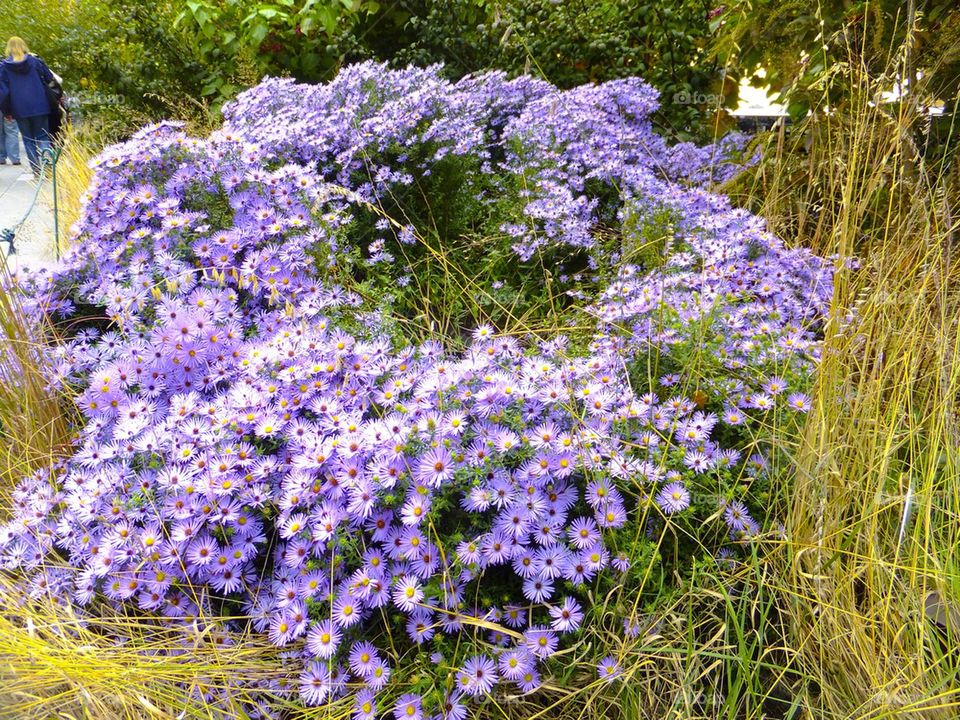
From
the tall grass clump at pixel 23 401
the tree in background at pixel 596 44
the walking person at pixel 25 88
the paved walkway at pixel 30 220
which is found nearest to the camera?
the tall grass clump at pixel 23 401

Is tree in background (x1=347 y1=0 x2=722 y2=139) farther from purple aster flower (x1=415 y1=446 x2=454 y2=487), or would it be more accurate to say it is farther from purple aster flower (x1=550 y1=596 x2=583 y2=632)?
purple aster flower (x1=550 y1=596 x2=583 y2=632)

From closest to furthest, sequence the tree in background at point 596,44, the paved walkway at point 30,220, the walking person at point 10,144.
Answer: the paved walkway at point 30,220
the tree in background at point 596,44
the walking person at point 10,144

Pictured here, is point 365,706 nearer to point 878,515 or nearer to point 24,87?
point 878,515

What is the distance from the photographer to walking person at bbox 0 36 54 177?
6691mm

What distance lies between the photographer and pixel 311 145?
297cm

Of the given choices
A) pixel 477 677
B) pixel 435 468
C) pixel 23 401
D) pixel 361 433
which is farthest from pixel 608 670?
pixel 23 401

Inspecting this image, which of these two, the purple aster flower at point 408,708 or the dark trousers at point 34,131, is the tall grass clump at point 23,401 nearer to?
the purple aster flower at point 408,708

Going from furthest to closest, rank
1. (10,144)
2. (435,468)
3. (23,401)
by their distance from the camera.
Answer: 1. (10,144)
2. (23,401)
3. (435,468)

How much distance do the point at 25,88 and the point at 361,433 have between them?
7032 millimetres

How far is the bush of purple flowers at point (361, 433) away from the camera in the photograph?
1.42 meters

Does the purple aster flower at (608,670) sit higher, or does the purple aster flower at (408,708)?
the purple aster flower at (408,708)

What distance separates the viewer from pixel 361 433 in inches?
61.2

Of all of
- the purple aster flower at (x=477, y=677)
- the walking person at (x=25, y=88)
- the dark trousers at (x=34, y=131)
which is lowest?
the purple aster flower at (x=477, y=677)

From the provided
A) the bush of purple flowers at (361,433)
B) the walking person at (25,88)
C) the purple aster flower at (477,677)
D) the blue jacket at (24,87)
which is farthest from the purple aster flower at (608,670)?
the blue jacket at (24,87)
